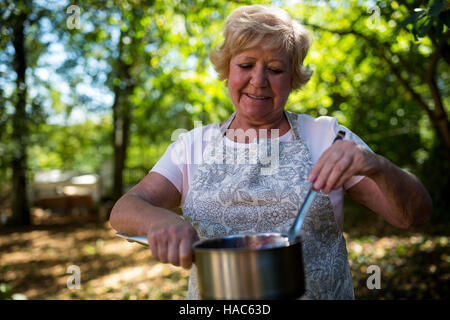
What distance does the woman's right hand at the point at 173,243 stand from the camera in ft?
4.24

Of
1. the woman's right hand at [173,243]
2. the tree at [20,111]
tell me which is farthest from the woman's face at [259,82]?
the tree at [20,111]

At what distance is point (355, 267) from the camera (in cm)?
666

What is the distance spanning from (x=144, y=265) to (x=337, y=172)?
7194 mm

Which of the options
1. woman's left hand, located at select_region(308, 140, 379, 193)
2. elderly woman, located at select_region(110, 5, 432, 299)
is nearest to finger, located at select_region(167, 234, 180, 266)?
elderly woman, located at select_region(110, 5, 432, 299)

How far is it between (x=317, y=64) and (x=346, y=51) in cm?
59

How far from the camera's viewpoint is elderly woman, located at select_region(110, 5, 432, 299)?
5.66 ft

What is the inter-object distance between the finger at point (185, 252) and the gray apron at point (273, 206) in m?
0.53

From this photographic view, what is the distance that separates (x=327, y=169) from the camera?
134cm

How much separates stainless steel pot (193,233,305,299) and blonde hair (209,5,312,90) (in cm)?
96

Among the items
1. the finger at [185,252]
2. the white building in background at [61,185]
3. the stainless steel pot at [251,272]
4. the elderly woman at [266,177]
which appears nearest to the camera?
the stainless steel pot at [251,272]

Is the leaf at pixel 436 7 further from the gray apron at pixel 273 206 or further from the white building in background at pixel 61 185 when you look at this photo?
the white building in background at pixel 61 185
